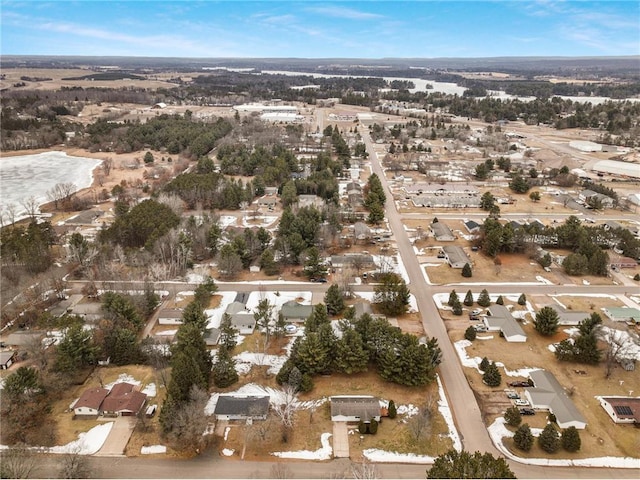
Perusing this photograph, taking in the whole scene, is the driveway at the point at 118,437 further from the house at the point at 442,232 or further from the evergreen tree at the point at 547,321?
the house at the point at 442,232

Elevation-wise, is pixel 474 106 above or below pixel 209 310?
above

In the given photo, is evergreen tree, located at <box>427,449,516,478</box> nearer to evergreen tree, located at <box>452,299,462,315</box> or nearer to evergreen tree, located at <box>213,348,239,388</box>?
evergreen tree, located at <box>213,348,239,388</box>

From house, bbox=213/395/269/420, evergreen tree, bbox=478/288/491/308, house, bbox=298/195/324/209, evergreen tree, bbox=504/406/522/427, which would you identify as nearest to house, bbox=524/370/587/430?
evergreen tree, bbox=504/406/522/427

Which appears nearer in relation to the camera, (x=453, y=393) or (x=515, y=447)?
(x=515, y=447)

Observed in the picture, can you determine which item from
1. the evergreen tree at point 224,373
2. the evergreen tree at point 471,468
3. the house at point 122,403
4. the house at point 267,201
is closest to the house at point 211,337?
the evergreen tree at point 224,373

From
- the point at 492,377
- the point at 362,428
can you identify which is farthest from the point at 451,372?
the point at 362,428

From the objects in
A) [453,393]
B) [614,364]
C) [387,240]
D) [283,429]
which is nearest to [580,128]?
[387,240]

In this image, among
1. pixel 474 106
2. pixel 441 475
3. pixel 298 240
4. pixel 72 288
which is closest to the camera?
pixel 441 475

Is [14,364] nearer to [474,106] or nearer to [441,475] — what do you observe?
[441,475]
